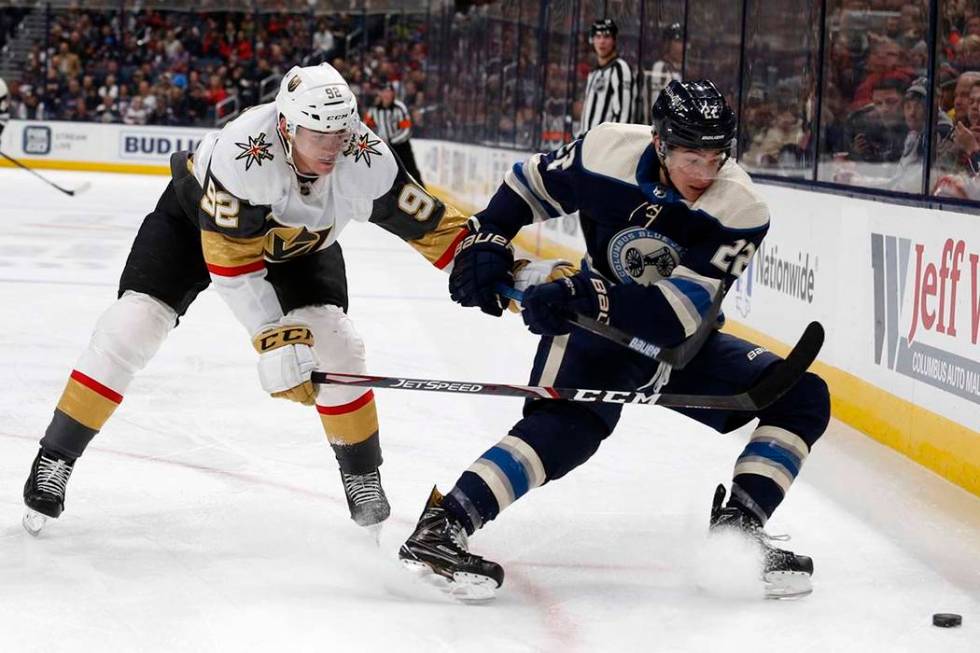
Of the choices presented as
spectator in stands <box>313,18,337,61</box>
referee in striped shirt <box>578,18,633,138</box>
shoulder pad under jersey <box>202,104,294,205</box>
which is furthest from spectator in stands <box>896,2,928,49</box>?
spectator in stands <box>313,18,337,61</box>

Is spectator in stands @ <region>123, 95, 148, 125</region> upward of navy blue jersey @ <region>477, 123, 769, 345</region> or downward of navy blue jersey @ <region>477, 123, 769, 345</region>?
upward

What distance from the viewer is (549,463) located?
256 centimetres

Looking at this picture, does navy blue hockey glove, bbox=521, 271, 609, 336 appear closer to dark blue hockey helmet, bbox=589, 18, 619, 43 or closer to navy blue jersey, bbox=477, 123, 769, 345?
navy blue jersey, bbox=477, 123, 769, 345

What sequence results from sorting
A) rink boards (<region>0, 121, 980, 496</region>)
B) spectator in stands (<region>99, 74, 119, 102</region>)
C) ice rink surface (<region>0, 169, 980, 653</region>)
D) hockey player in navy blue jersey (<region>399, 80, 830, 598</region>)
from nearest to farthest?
1. ice rink surface (<region>0, 169, 980, 653</region>)
2. hockey player in navy blue jersey (<region>399, 80, 830, 598</region>)
3. rink boards (<region>0, 121, 980, 496</region>)
4. spectator in stands (<region>99, 74, 119, 102</region>)

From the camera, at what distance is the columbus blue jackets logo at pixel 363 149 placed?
2.69 m

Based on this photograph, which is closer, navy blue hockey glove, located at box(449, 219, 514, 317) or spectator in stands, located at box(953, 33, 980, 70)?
navy blue hockey glove, located at box(449, 219, 514, 317)

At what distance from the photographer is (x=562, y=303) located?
2.51 metres

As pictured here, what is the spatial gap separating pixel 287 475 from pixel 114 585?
95 centimetres

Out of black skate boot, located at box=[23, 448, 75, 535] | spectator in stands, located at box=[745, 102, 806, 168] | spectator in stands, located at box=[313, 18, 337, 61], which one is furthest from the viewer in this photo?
spectator in stands, located at box=[313, 18, 337, 61]

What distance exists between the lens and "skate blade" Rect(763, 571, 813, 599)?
8.54ft

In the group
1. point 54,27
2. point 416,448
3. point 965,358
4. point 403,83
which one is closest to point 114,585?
point 416,448

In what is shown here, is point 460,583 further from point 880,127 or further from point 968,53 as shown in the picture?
point 880,127

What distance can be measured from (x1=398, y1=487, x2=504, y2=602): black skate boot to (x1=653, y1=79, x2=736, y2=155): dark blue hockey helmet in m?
0.77

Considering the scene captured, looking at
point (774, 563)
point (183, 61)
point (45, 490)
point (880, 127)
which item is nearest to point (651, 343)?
point (774, 563)
